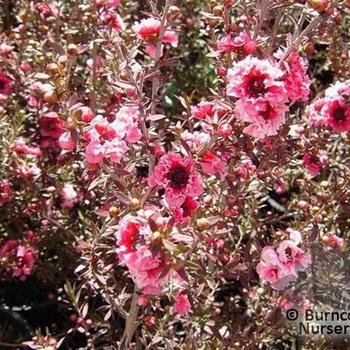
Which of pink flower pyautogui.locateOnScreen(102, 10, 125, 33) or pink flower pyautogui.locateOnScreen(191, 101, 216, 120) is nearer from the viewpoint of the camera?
pink flower pyautogui.locateOnScreen(191, 101, 216, 120)

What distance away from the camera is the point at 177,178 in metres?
1.37

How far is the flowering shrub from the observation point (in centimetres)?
136

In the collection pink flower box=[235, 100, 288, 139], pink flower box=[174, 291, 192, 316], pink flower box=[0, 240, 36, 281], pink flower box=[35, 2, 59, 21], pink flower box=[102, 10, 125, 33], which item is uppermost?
pink flower box=[235, 100, 288, 139]

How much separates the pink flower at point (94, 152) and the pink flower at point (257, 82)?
0.32 metres

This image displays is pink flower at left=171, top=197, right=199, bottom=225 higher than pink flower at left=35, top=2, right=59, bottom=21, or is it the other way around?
pink flower at left=171, top=197, right=199, bottom=225

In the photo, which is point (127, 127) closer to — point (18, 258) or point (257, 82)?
point (257, 82)

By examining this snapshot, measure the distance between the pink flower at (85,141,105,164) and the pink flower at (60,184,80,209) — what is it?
2.47 feet

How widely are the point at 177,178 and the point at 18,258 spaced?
1.00 m

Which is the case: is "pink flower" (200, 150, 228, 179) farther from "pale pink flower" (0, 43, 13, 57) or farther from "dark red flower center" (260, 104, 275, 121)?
"pale pink flower" (0, 43, 13, 57)

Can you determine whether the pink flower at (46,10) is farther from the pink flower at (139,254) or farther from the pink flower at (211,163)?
the pink flower at (139,254)

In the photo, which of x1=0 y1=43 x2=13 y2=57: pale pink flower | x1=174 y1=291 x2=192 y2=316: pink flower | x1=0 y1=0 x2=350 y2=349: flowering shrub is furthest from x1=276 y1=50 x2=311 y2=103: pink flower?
x1=0 y1=43 x2=13 y2=57: pale pink flower

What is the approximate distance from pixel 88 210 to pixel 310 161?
851 mm

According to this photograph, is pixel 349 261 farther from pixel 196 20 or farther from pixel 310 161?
pixel 196 20

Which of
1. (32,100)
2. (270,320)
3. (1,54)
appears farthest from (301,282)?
(1,54)
